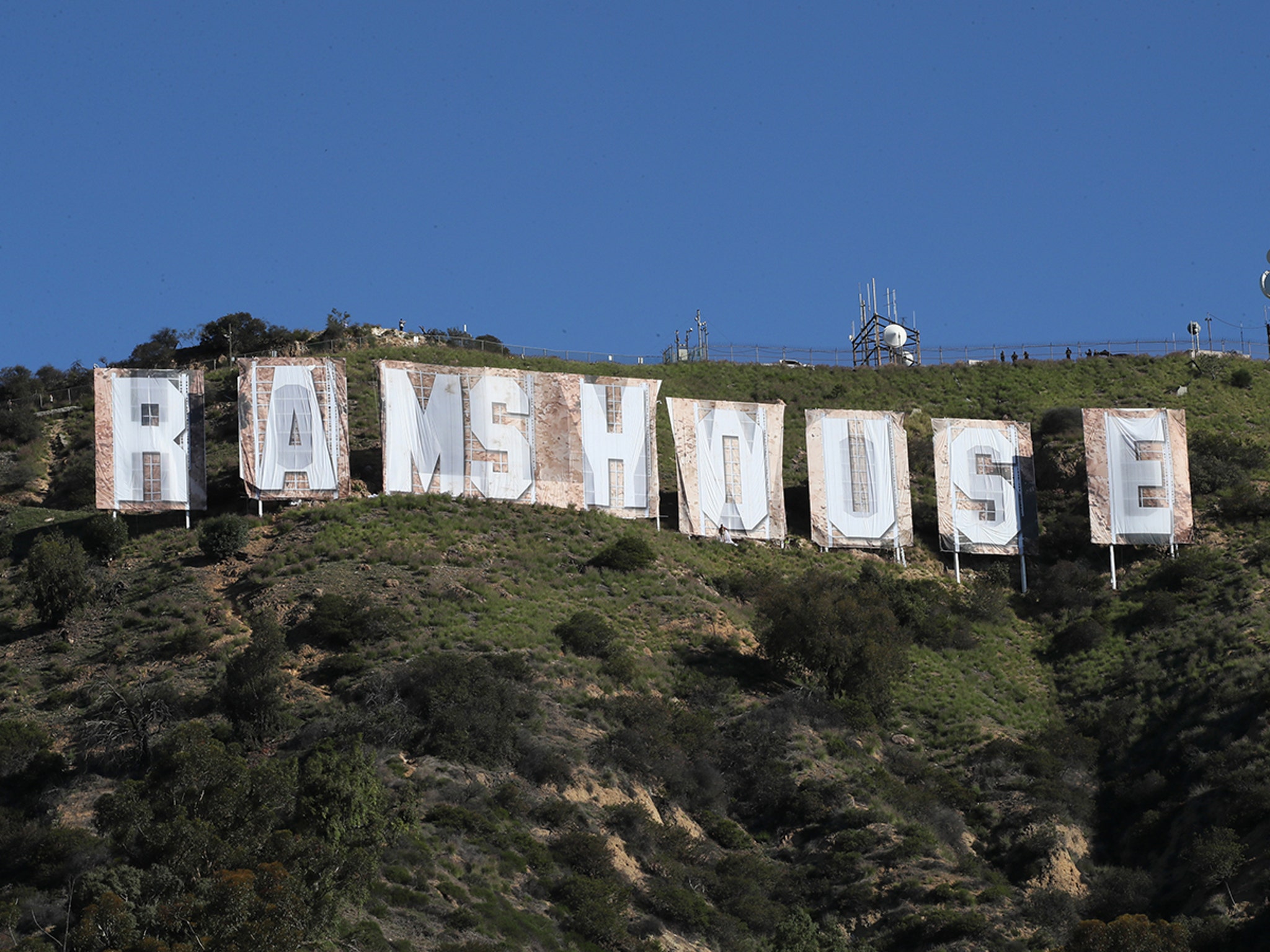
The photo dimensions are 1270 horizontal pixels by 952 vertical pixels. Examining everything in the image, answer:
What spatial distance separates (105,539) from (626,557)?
1855cm

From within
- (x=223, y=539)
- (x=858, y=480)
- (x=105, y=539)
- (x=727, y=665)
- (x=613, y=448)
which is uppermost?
(x=613, y=448)

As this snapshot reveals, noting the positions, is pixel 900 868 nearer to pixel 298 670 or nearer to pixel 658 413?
pixel 298 670

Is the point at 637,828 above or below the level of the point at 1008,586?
below

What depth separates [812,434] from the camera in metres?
70.6

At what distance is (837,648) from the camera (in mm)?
57688

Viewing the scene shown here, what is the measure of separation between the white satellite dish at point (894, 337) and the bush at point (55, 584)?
4737 centimetres

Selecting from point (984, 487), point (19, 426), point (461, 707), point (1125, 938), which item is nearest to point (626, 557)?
point (461, 707)

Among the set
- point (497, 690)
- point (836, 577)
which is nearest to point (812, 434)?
point (836, 577)

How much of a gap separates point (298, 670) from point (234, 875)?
18098 mm

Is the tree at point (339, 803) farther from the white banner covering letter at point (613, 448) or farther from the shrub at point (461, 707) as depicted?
the white banner covering letter at point (613, 448)

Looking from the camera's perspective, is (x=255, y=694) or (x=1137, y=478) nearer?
(x=255, y=694)

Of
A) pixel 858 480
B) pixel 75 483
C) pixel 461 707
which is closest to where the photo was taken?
pixel 461 707

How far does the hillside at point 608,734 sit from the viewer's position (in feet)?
133

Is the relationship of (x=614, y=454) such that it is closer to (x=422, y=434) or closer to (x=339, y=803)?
(x=422, y=434)
